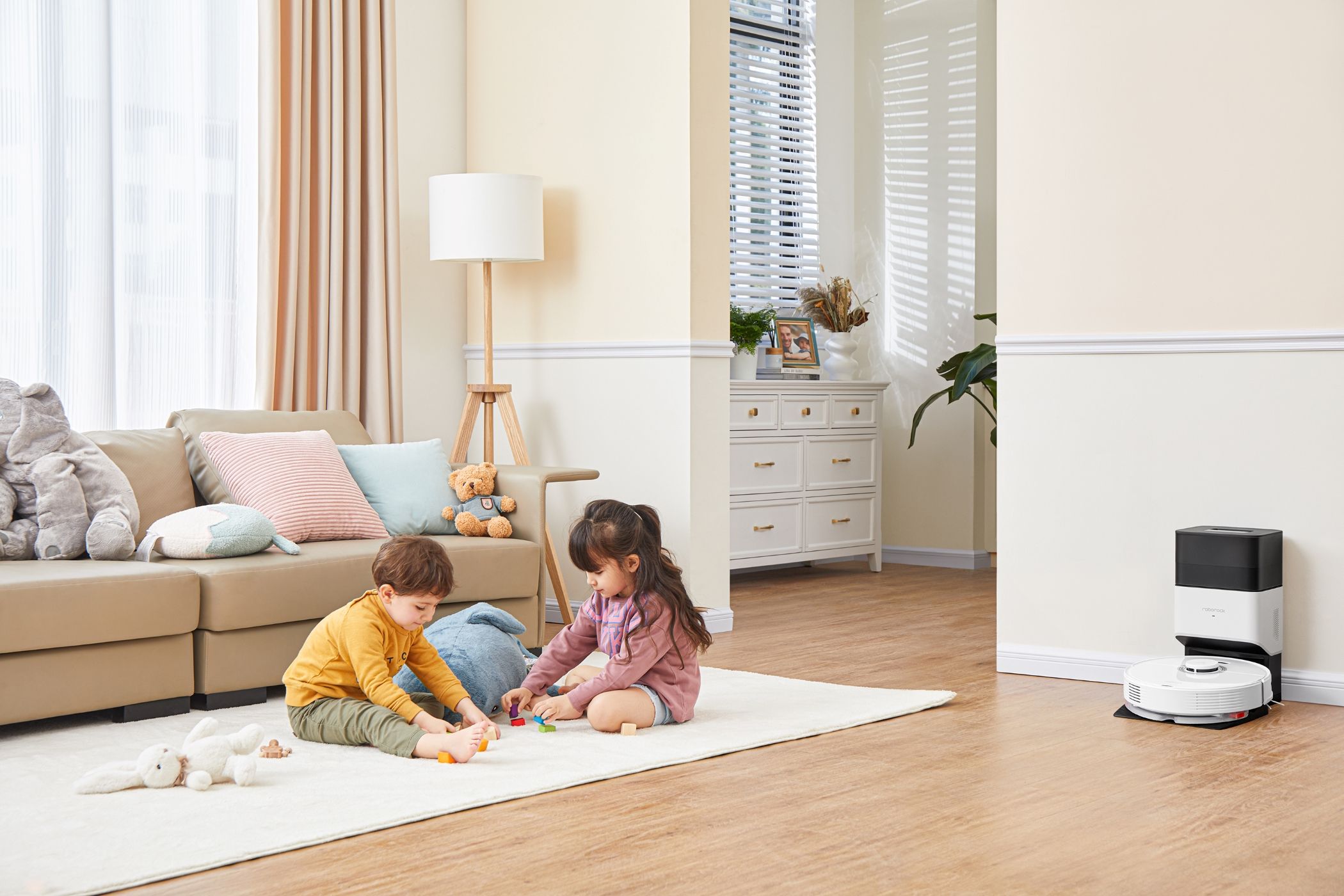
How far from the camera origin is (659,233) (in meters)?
4.82

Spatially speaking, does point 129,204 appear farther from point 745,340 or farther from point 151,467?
point 745,340

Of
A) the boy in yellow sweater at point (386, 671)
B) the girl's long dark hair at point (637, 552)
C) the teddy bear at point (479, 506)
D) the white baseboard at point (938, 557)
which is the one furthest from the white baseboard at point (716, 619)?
the white baseboard at point (938, 557)

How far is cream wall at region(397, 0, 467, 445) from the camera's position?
17.0 feet

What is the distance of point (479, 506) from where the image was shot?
4.20m

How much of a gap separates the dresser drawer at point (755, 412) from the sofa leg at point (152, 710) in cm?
282

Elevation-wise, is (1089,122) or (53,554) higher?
(1089,122)

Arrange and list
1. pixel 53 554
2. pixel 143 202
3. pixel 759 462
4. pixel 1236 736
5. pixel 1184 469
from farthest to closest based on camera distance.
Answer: pixel 759 462 → pixel 143 202 → pixel 1184 469 → pixel 53 554 → pixel 1236 736

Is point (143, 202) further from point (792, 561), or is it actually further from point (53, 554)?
point (792, 561)

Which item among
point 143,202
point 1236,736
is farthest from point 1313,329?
point 143,202

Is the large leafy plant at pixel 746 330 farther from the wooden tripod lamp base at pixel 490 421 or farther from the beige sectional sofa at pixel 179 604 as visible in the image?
the beige sectional sofa at pixel 179 604

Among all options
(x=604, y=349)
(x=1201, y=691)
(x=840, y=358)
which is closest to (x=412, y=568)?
(x=1201, y=691)

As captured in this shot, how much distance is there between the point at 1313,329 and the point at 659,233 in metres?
2.16

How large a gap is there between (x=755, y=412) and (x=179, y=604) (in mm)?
3022

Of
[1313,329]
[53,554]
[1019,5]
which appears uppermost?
[1019,5]
